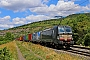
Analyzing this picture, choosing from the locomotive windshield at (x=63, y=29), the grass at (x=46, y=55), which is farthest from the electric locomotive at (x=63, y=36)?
the grass at (x=46, y=55)

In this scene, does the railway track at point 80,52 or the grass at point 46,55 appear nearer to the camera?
the grass at point 46,55

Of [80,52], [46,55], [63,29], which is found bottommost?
[80,52]

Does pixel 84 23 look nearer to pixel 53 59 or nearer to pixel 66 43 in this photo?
pixel 66 43

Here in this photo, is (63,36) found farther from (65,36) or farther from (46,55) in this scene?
(46,55)

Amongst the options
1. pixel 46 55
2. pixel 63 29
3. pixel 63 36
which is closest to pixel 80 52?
pixel 46 55

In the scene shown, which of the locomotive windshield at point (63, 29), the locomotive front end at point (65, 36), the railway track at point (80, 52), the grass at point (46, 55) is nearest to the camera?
the grass at point (46, 55)

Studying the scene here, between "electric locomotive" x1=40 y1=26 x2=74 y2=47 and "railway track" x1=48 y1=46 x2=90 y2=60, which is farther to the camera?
"electric locomotive" x1=40 y1=26 x2=74 y2=47

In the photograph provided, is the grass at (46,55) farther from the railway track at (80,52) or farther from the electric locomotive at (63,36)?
the electric locomotive at (63,36)

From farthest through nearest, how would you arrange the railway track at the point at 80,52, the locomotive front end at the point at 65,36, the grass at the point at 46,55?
the locomotive front end at the point at 65,36, the railway track at the point at 80,52, the grass at the point at 46,55

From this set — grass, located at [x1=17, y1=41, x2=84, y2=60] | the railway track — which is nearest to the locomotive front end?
the railway track

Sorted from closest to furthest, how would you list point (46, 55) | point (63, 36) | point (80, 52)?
point (46, 55) → point (80, 52) → point (63, 36)

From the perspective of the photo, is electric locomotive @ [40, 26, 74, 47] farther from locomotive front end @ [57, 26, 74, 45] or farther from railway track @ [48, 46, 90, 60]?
railway track @ [48, 46, 90, 60]

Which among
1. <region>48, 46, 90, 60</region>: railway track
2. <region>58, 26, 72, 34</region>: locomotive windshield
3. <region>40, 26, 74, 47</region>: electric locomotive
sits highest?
<region>58, 26, 72, 34</region>: locomotive windshield

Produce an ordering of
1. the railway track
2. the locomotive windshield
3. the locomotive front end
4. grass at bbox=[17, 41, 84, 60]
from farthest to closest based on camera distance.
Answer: the locomotive windshield, the locomotive front end, the railway track, grass at bbox=[17, 41, 84, 60]
